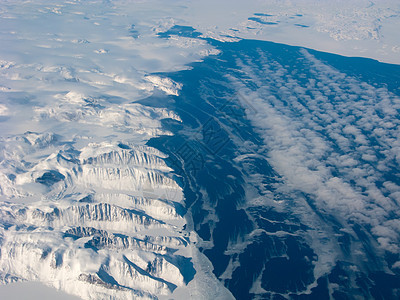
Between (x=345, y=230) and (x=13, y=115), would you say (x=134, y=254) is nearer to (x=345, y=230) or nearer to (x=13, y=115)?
(x=345, y=230)

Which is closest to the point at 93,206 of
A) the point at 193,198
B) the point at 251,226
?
the point at 193,198

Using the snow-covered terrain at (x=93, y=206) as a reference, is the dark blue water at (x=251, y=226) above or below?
below

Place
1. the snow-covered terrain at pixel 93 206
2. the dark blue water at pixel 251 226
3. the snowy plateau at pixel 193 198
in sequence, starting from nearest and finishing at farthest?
the snow-covered terrain at pixel 93 206, the snowy plateau at pixel 193 198, the dark blue water at pixel 251 226

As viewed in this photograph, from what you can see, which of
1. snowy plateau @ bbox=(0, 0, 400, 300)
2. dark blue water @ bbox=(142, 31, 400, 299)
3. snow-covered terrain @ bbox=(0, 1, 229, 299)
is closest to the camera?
snow-covered terrain @ bbox=(0, 1, 229, 299)

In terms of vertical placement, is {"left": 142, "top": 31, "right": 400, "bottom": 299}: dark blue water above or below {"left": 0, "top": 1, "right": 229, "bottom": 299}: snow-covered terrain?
below

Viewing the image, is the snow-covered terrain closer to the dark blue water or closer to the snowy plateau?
the snowy plateau

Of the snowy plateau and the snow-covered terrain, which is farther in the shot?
the snowy plateau

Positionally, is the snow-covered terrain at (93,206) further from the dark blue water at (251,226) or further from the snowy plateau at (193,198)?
the dark blue water at (251,226)

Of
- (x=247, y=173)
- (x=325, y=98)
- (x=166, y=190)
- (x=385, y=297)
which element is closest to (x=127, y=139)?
(x=166, y=190)

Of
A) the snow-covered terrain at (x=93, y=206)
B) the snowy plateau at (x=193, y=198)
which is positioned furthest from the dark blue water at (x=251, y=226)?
the snow-covered terrain at (x=93, y=206)

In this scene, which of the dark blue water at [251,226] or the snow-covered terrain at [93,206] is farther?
the dark blue water at [251,226]

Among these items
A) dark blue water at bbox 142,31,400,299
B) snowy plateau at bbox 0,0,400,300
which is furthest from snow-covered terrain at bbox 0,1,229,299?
dark blue water at bbox 142,31,400,299

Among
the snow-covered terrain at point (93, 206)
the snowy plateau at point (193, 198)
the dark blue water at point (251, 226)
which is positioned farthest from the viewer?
the dark blue water at point (251, 226)
